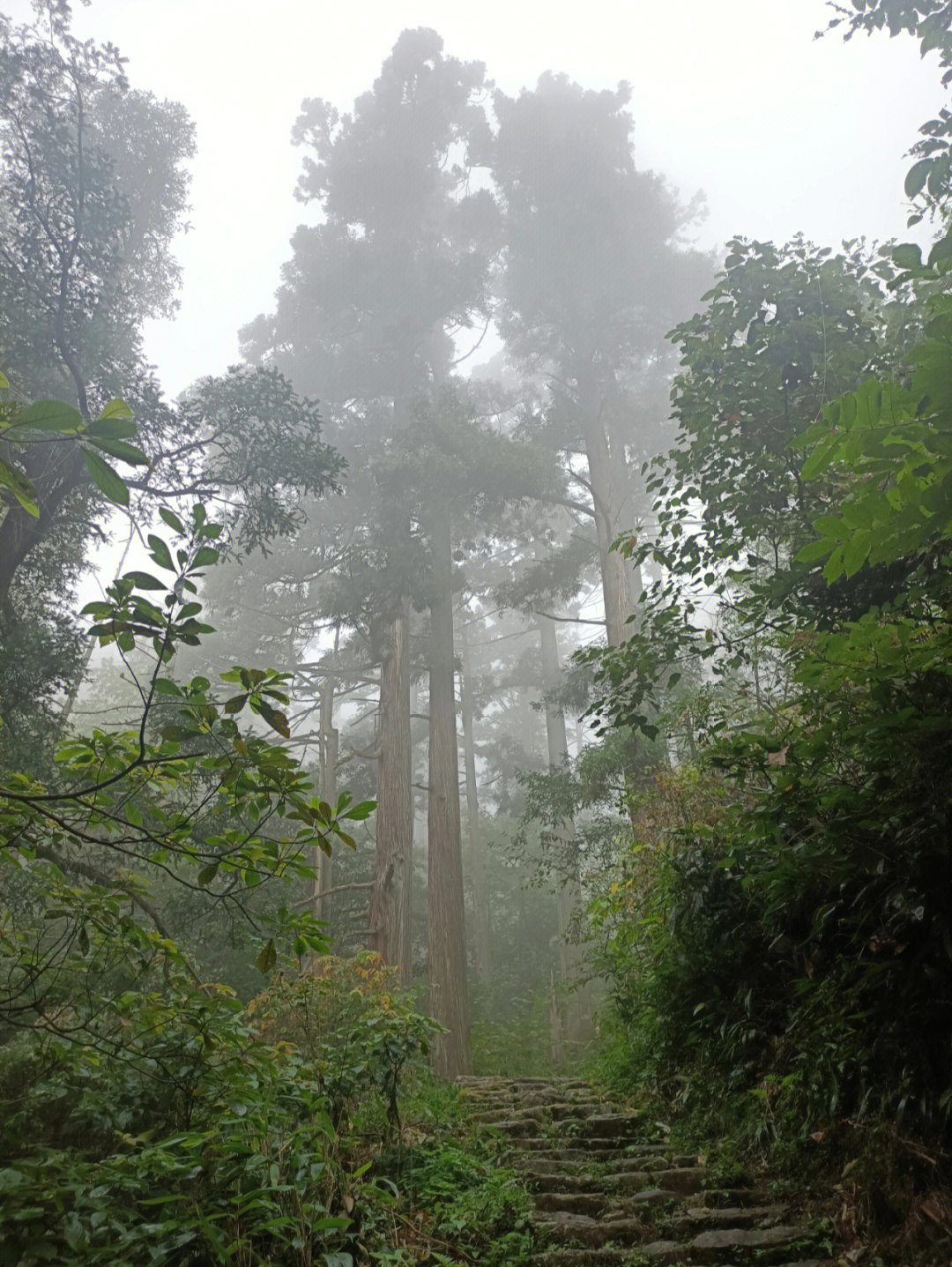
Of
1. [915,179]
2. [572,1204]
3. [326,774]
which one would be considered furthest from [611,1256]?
[326,774]

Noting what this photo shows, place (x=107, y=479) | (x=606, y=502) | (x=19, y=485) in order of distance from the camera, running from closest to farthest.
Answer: (x=107, y=479) → (x=19, y=485) → (x=606, y=502)

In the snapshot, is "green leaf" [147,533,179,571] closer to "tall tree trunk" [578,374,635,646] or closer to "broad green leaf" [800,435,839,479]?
"broad green leaf" [800,435,839,479]

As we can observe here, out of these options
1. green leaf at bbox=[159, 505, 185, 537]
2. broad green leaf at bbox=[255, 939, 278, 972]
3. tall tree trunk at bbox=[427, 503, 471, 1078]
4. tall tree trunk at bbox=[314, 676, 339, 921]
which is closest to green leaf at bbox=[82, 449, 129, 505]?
green leaf at bbox=[159, 505, 185, 537]

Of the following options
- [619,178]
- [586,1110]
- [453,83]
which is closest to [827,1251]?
[586,1110]

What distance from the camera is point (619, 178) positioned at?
18.0 meters

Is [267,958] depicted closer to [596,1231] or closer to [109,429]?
[109,429]

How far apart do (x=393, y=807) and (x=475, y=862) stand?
27.7 feet

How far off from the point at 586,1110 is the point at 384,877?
6.33 m

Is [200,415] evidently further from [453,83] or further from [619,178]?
[453,83]

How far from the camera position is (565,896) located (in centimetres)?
1686

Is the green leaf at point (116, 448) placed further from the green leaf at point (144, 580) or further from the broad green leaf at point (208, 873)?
the broad green leaf at point (208, 873)

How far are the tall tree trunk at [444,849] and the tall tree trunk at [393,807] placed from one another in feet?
1.46

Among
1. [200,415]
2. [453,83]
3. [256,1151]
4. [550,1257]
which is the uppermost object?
[453,83]

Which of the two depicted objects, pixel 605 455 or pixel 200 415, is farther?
pixel 605 455
